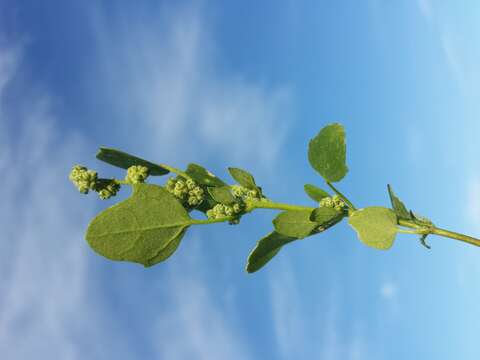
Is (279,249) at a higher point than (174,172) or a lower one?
lower

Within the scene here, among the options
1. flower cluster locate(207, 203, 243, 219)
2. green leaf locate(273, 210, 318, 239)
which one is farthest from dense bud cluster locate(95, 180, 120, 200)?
green leaf locate(273, 210, 318, 239)

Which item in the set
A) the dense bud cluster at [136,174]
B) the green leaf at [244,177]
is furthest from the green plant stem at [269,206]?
the dense bud cluster at [136,174]

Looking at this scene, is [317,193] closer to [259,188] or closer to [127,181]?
[259,188]

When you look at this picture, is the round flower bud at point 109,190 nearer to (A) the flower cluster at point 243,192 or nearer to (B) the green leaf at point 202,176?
(B) the green leaf at point 202,176

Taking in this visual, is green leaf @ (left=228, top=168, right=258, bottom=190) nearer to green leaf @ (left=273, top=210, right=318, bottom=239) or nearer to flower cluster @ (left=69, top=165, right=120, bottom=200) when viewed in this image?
green leaf @ (left=273, top=210, right=318, bottom=239)

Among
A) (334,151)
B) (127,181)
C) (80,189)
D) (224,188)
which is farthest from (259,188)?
(80,189)

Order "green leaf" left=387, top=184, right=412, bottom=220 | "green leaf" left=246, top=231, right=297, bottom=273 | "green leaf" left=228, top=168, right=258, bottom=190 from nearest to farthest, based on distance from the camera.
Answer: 1. "green leaf" left=387, top=184, right=412, bottom=220
2. "green leaf" left=246, top=231, right=297, bottom=273
3. "green leaf" left=228, top=168, right=258, bottom=190
